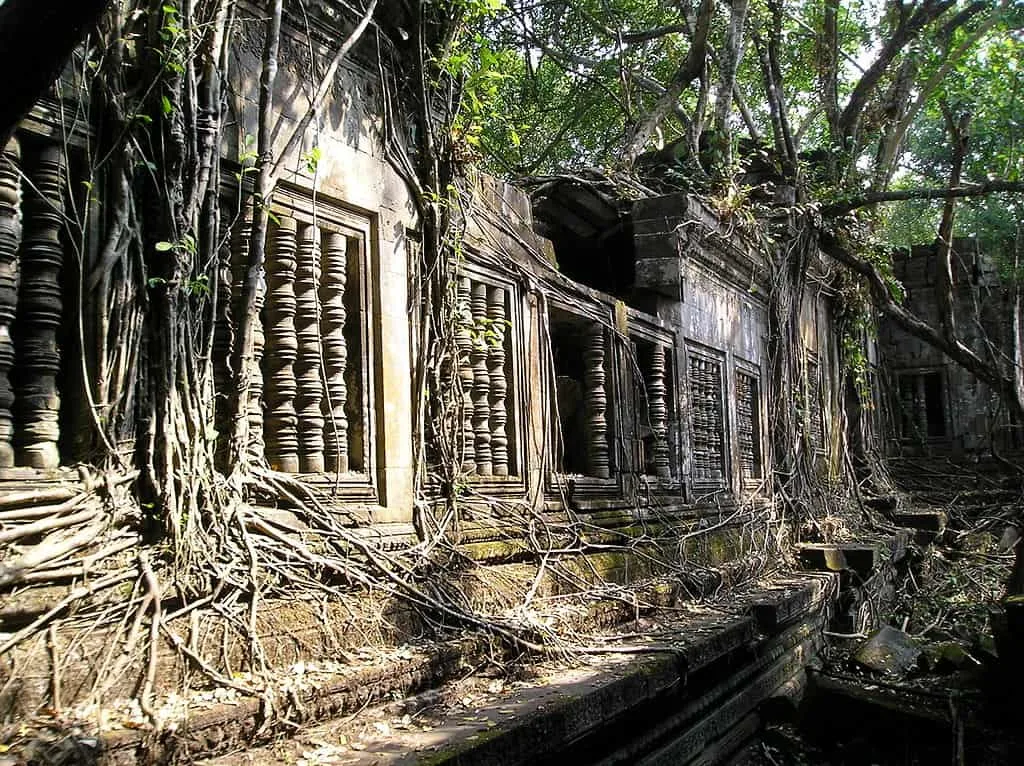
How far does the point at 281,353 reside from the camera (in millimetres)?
3754

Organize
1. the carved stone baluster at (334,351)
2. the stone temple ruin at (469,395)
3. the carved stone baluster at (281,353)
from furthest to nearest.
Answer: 1. the carved stone baluster at (334,351)
2. the carved stone baluster at (281,353)
3. the stone temple ruin at (469,395)

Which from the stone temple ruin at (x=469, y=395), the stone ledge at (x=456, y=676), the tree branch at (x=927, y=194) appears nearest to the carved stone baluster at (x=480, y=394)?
the stone temple ruin at (x=469, y=395)

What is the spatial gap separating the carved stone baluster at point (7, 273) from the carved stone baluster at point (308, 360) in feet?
3.96

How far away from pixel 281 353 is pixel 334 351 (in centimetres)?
31

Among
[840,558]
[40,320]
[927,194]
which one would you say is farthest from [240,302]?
[927,194]

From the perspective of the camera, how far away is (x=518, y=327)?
5.40m

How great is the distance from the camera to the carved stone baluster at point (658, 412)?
7.02 meters

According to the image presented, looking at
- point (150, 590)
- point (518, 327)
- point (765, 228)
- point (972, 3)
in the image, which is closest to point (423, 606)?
point (150, 590)

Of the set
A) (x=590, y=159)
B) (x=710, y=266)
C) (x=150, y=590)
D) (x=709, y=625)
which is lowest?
(x=709, y=625)

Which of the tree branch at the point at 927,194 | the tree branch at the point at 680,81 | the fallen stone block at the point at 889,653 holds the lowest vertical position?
the fallen stone block at the point at 889,653

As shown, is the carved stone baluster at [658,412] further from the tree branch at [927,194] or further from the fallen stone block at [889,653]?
the tree branch at [927,194]

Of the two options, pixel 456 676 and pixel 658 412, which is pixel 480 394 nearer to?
pixel 456 676

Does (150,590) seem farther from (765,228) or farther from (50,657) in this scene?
(765,228)

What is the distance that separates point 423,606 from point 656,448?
345 centimetres
